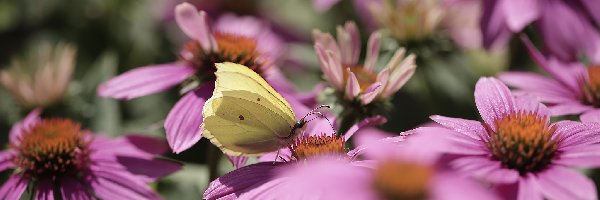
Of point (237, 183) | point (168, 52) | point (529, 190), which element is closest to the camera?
point (529, 190)

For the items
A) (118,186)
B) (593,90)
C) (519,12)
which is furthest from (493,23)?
(118,186)

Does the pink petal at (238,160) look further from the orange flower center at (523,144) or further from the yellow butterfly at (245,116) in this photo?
the orange flower center at (523,144)

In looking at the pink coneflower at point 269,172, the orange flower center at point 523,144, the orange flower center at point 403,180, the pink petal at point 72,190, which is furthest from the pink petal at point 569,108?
the pink petal at point 72,190

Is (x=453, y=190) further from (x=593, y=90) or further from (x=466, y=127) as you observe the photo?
(x=593, y=90)

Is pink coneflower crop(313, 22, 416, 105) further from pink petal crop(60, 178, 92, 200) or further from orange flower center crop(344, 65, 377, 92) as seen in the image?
pink petal crop(60, 178, 92, 200)

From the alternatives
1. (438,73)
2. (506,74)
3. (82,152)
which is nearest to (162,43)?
(438,73)

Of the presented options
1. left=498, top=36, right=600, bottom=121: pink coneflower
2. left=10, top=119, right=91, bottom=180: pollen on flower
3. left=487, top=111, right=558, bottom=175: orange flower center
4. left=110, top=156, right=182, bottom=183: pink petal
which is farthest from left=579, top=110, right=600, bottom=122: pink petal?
left=10, top=119, right=91, bottom=180: pollen on flower
